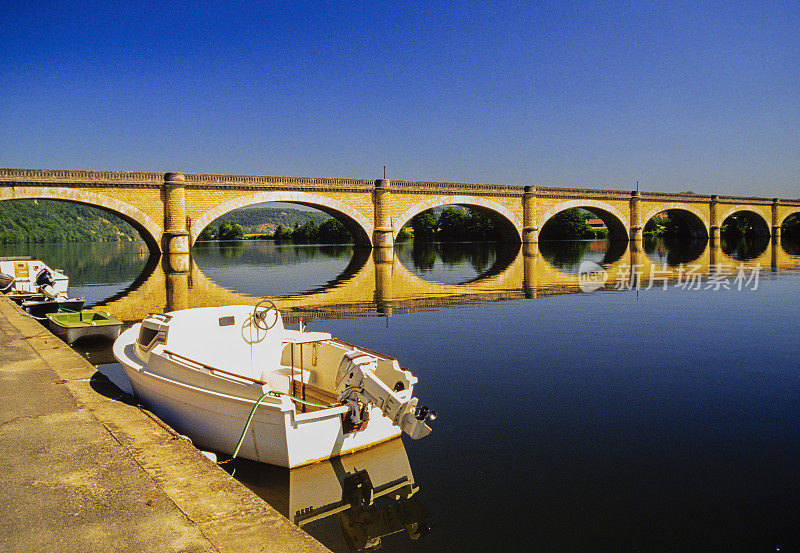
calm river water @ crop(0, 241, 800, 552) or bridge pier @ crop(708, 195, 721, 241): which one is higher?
bridge pier @ crop(708, 195, 721, 241)

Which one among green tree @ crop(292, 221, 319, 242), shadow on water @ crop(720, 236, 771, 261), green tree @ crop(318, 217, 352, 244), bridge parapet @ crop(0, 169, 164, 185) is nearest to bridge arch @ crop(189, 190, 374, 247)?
bridge parapet @ crop(0, 169, 164, 185)

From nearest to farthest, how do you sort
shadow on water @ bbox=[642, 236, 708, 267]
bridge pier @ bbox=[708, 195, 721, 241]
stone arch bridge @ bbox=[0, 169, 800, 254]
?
stone arch bridge @ bbox=[0, 169, 800, 254] → shadow on water @ bbox=[642, 236, 708, 267] → bridge pier @ bbox=[708, 195, 721, 241]

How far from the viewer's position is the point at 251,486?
17.0ft

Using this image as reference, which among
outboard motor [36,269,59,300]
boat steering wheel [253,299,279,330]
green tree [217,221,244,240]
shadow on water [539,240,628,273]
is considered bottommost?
boat steering wheel [253,299,279,330]

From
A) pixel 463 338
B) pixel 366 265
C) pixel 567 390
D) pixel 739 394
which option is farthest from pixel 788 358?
pixel 366 265

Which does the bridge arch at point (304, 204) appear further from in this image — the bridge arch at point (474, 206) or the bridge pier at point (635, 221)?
the bridge pier at point (635, 221)

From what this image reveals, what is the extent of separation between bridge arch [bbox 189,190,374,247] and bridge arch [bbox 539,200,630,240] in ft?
54.8

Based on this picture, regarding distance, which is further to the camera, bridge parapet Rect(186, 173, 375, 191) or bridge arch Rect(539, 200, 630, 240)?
bridge arch Rect(539, 200, 630, 240)

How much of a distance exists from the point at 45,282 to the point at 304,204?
68.6 feet

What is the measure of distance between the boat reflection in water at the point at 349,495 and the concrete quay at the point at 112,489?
0.70 metres

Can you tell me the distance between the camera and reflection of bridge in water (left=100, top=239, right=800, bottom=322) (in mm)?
15742

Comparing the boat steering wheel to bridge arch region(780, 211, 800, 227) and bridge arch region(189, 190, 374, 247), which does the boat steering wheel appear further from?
bridge arch region(780, 211, 800, 227)

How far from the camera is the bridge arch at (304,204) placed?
3225 cm

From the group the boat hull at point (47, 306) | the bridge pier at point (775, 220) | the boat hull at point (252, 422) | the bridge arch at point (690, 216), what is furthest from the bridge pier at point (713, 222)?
the boat hull at point (252, 422)
